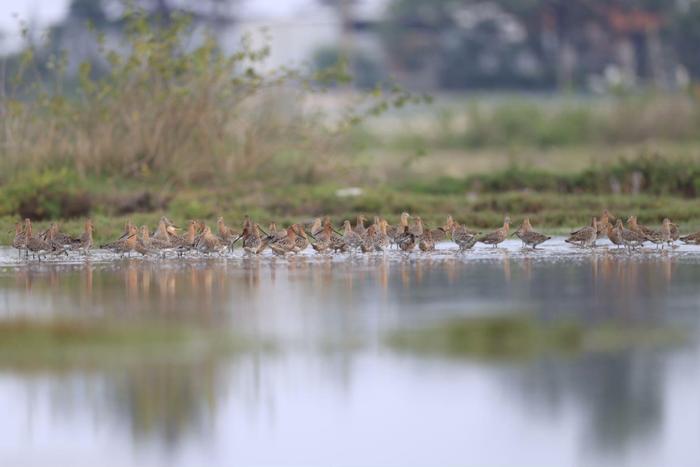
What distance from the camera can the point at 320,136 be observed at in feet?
84.7

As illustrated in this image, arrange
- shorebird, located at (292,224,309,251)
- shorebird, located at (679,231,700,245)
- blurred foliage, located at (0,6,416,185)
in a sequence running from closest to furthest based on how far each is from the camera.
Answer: shorebird, located at (292,224,309,251)
shorebird, located at (679,231,700,245)
blurred foliage, located at (0,6,416,185)

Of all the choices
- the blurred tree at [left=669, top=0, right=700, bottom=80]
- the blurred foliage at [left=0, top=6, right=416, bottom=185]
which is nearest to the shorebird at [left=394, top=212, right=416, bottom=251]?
the blurred foliage at [left=0, top=6, right=416, bottom=185]

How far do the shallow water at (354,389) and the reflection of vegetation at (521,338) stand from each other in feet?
0.69

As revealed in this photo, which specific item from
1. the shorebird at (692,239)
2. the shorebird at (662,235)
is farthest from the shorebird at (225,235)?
the shorebird at (692,239)

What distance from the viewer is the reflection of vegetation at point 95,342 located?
34.4 feet

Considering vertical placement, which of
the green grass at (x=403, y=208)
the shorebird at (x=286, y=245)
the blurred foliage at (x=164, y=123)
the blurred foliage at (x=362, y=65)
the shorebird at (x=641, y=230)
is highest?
the blurred foliage at (x=362, y=65)

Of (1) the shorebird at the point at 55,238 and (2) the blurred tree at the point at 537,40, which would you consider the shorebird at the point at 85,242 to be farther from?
(2) the blurred tree at the point at 537,40

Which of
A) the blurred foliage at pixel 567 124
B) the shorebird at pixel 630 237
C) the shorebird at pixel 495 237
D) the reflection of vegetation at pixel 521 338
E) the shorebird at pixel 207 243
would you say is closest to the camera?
the reflection of vegetation at pixel 521 338

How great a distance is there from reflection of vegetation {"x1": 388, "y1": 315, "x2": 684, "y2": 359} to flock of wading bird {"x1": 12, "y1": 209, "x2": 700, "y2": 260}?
18.3ft

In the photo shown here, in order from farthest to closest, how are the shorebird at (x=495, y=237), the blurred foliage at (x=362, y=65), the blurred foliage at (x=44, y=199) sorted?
the blurred foliage at (x=362, y=65), the blurred foliage at (x=44, y=199), the shorebird at (x=495, y=237)

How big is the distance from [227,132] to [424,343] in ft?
49.0

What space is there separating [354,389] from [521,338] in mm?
1959

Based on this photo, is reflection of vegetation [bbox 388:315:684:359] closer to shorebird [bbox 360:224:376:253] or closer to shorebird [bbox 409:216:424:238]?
shorebird [bbox 360:224:376:253]

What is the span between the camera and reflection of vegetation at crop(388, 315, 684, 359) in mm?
10492
